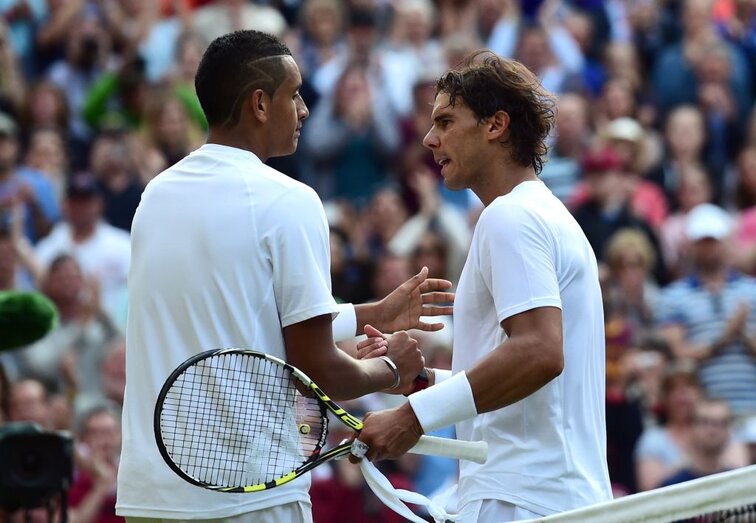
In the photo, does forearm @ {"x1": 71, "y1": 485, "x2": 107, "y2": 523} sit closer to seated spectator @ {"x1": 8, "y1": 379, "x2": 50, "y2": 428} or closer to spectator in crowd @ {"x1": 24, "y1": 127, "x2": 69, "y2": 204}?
seated spectator @ {"x1": 8, "y1": 379, "x2": 50, "y2": 428}

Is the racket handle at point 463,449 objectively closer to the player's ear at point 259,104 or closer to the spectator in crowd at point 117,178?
the player's ear at point 259,104

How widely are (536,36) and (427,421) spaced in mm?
8764

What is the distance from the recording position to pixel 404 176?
11.3 meters

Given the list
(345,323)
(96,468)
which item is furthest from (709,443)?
(345,323)

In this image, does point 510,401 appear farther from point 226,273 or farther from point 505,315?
point 226,273

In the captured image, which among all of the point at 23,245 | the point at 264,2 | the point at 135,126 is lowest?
the point at 23,245

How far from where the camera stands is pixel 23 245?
9.76 metres

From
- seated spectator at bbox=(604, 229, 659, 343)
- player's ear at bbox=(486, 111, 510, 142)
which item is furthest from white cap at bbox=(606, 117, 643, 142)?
player's ear at bbox=(486, 111, 510, 142)

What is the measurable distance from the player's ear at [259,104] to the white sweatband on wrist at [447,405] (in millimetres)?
918

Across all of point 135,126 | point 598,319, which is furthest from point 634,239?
point 598,319

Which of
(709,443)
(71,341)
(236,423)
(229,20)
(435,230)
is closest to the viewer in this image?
(236,423)

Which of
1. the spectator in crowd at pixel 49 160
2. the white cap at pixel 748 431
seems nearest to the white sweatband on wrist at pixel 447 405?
the white cap at pixel 748 431

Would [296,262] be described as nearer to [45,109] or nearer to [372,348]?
[372,348]

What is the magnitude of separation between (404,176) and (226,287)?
712 centimetres
